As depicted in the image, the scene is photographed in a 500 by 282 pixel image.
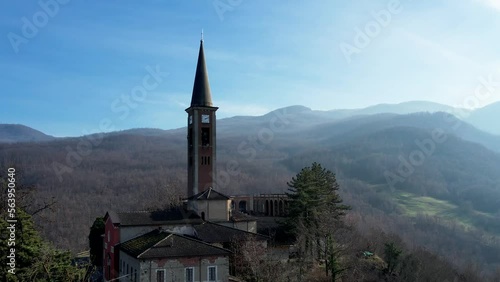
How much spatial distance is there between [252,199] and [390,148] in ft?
470

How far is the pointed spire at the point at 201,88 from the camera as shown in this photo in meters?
51.2

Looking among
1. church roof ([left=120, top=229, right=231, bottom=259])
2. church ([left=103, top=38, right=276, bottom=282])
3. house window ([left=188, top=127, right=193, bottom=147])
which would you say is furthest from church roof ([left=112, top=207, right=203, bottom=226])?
house window ([left=188, top=127, right=193, bottom=147])

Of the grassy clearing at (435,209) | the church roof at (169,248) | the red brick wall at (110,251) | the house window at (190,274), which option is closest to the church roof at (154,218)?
the red brick wall at (110,251)

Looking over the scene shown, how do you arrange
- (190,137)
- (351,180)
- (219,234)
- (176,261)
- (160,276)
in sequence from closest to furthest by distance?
(160,276)
(176,261)
(219,234)
(190,137)
(351,180)

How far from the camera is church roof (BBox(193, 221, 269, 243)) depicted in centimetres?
3447

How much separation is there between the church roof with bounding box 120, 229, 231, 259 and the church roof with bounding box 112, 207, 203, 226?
3.00 m

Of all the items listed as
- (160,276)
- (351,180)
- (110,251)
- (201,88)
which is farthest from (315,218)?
(351,180)

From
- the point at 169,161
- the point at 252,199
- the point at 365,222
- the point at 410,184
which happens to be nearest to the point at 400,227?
the point at 365,222

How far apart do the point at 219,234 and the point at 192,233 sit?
2.48 meters

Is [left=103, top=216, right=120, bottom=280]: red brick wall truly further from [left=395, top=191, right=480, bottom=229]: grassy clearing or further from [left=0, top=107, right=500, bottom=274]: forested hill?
[left=395, top=191, right=480, bottom=229]: grassy clearing

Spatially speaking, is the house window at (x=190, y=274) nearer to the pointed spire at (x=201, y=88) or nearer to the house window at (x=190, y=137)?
the house window at (x=190, y=137)

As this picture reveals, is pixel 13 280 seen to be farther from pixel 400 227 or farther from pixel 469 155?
pixel 469 155

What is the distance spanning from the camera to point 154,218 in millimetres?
36875

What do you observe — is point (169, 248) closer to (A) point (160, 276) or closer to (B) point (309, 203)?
(A) point (160, 276)
